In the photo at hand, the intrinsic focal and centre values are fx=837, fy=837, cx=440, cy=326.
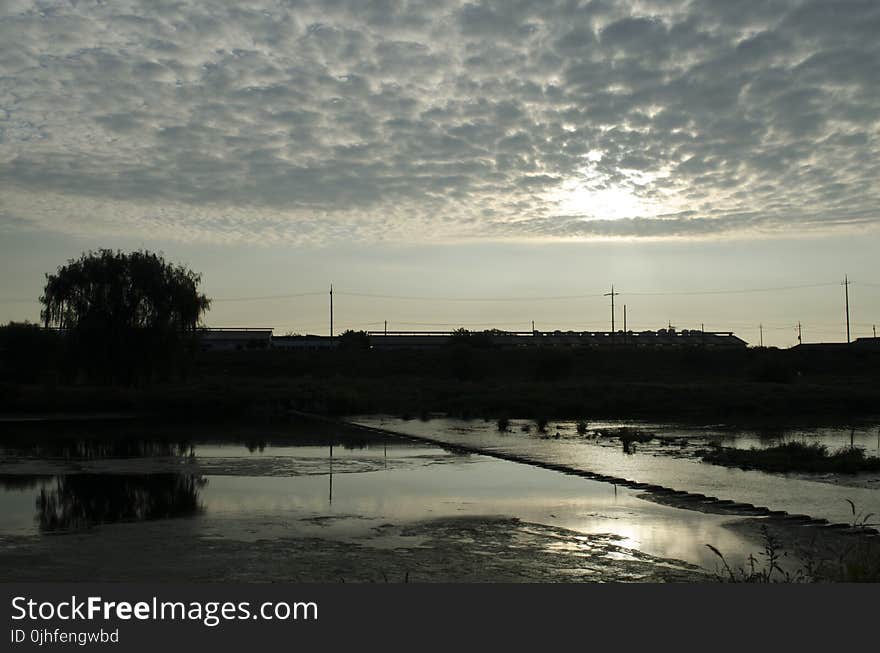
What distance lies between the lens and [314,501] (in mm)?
14805

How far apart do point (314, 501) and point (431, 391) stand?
3821 centimetres

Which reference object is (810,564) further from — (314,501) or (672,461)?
(672,461)

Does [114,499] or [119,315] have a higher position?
[119,315]

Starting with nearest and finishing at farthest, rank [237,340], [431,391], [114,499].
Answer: [114,499], [431,391], [237,340]

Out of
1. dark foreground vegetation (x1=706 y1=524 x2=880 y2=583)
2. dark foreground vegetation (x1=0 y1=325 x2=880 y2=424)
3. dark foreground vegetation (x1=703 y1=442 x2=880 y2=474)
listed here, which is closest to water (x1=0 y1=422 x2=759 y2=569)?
dark foreground vegetation (x1=706 y1=524 x2=880 y2=583)

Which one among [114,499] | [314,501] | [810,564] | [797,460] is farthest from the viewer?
[797,460]

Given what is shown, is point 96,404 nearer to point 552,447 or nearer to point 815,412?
point 552,447

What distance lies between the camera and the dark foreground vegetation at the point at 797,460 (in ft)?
64.6

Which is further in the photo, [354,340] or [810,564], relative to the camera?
[354,340]

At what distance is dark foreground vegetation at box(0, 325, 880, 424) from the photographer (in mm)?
41281

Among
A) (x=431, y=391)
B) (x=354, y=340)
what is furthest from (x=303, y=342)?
(x=431, y=391)

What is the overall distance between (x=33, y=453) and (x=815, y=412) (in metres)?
35.8

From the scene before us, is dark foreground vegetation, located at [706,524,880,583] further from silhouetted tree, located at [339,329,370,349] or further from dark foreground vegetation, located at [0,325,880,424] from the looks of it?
silhouetted tree, located at [339,329,370,349]

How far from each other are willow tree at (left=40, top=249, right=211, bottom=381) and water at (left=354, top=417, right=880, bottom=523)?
14.3 metres
